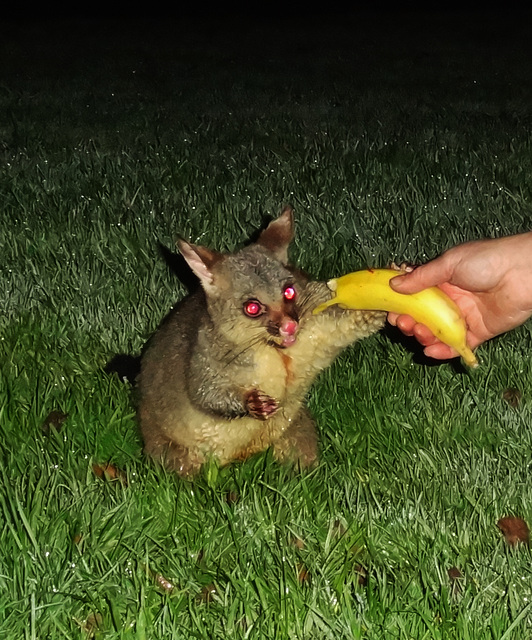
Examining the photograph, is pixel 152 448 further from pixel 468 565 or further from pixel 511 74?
pixel 511 74

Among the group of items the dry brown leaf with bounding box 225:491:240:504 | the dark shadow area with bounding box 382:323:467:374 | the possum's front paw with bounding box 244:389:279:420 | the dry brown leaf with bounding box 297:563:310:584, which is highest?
the possum's front paw with bounding box 244:389:279:420

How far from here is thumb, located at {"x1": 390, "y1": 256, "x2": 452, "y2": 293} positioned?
3.98m

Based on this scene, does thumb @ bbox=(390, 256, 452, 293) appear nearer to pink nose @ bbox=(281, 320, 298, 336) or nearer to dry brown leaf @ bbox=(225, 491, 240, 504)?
pink nose @ bbox=(281, 320, 298, 336)

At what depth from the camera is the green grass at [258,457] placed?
3.23 meters

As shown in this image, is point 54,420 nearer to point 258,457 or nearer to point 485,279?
point 258,457

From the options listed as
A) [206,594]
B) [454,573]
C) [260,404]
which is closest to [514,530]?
[454,573]

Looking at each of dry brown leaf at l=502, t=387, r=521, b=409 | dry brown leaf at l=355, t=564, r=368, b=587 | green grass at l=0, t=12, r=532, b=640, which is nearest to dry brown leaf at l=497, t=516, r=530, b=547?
green grass at l=0, t=12, r=532, b=640

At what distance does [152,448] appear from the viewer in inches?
163

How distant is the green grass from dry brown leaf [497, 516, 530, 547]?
0.04 metres

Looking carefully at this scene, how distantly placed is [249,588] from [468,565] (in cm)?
79

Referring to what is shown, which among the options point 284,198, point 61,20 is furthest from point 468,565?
point 61,20

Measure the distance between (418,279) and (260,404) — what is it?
2.66 ft

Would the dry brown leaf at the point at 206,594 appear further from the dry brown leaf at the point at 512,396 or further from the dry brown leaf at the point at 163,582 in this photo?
the dry brown leaf at the point at 512,396

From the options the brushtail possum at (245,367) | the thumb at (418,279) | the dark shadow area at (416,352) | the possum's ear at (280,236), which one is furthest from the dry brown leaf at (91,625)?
the dark shadow area at (416,352)
